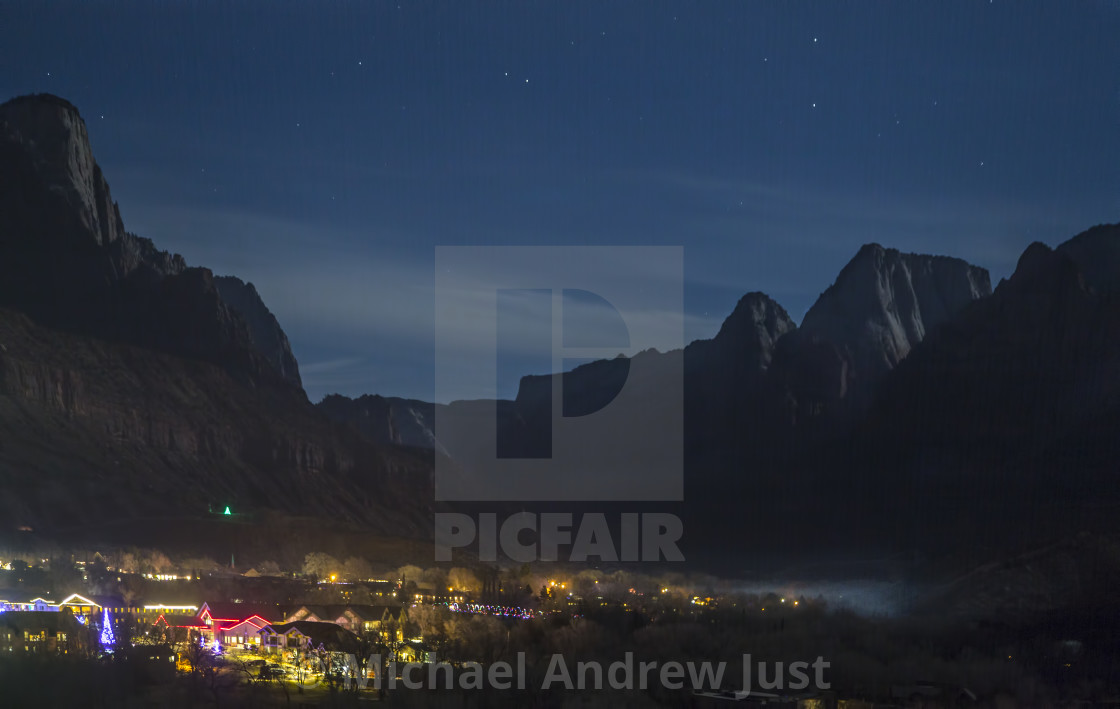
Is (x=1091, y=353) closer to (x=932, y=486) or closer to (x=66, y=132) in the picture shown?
(x=932, y=486)

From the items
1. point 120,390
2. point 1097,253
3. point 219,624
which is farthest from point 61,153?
point 1097,253

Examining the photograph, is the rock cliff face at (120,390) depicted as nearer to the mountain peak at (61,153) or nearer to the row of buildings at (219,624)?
the mountain peak at (61,153)

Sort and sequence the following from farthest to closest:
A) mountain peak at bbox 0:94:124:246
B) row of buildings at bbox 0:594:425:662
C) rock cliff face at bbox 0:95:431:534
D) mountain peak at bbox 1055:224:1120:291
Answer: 1. mountain peak at bbox 0:94:124:246
2. mountain peak at bbox 1055:224:1120:291
3. rock cliff face at bbox 0:95:431:534
4. row of buildings at bbox 0:594:425:662

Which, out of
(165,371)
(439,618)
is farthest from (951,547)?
(165,371)

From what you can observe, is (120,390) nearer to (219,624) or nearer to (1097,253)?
(219,624)

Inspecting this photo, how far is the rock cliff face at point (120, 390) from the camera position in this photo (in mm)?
123875

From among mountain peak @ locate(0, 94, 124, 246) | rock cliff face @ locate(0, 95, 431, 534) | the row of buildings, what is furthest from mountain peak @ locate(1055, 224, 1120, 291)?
mountain peak @ locate(0, 94, 124, 246)

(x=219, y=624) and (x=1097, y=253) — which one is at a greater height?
(x=1097, y=253)

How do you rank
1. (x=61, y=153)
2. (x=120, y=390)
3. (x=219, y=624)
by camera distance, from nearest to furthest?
(x=219, y=624) → (x=120, y=390) → (x=61, y=153)

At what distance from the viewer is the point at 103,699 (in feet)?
153

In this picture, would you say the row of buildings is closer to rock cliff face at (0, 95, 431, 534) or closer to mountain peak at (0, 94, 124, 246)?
rock cliff face at (0, 95, 431, 534)

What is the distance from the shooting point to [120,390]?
487 feet

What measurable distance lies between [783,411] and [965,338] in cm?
3569

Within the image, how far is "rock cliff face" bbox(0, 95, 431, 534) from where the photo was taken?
12388 centimetres
